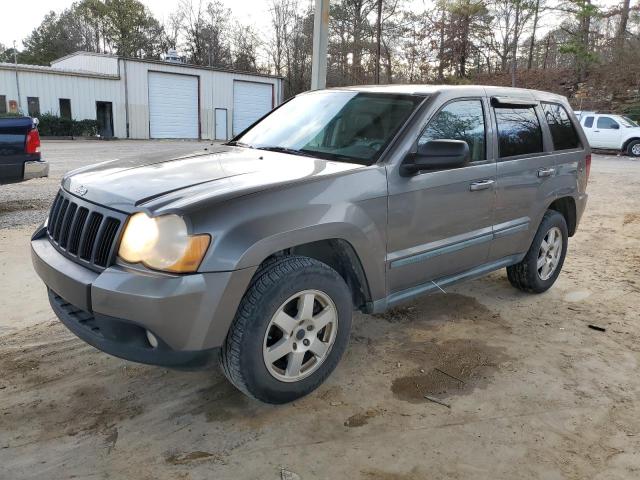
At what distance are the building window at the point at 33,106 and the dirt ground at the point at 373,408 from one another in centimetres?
2759

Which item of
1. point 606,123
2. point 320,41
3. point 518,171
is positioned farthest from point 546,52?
point 518,171

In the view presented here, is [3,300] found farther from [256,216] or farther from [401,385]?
[401,385]

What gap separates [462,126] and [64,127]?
95.5 feet

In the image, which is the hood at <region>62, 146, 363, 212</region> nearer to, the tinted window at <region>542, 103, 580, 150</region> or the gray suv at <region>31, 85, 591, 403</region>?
the gray suv at <region>31, 85, 591, 403</region>

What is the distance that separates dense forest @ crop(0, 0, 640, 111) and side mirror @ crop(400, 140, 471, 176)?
99.1ft

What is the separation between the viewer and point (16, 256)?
571 cm

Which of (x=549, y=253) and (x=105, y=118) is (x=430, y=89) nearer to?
(x=549, y=253)

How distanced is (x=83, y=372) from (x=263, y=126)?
87.0 inches

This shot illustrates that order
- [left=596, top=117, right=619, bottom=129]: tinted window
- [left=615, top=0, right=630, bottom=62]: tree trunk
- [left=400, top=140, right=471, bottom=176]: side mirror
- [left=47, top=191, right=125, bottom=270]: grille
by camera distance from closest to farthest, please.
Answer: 1. [left=47, top=191, right=125, bottom=270]: grille
2. [left=400, top=140, right=471, bottom=176]: side mirror
3. [left=596, top=117, right=619, bottom=129]: tinted window
4. [left=615, top=0, right=630, bottom=62]: tree trunk

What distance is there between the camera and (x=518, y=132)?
4.39m

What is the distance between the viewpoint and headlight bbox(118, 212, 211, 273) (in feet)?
8.14

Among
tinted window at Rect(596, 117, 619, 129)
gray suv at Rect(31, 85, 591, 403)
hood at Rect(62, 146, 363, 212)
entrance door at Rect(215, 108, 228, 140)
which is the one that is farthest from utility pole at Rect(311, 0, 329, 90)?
entrance door at Rect(215, 108, 228, 140)

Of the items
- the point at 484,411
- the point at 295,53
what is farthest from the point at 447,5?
the point at 484,411

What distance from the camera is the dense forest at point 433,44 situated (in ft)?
109
